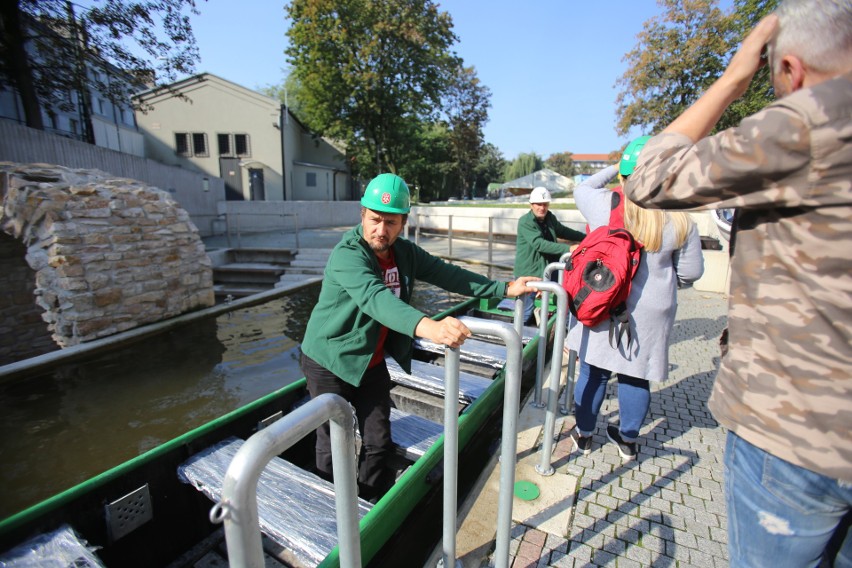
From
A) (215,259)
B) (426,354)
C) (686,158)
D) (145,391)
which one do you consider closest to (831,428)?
(686,158)

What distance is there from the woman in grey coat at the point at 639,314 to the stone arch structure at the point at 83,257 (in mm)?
6997

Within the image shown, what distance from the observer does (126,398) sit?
527 cm

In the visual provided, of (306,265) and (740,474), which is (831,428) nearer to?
(740,474)

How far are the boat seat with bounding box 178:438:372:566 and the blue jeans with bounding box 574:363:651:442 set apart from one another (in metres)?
1.61

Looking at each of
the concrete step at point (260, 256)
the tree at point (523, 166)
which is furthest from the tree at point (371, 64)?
the tree at point (523, 166)

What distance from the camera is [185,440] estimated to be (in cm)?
258

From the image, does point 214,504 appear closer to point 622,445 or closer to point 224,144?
point 622,445

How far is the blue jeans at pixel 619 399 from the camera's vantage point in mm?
2787

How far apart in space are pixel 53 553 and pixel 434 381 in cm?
265

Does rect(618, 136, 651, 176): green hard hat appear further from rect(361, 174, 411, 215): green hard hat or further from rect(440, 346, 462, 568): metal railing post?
rect(440, 346, 462, 568): metal railing post

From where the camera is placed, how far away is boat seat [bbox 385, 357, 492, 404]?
3.71m

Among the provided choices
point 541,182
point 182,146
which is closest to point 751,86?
point 182,146

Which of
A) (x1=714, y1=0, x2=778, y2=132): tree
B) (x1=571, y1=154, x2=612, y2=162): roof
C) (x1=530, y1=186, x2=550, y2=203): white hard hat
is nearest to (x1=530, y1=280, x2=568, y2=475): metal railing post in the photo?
(x1=530, y1=186, x2=550, y2=203): white hard hat

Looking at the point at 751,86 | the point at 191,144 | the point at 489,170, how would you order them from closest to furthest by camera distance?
the point at 751,86, the point at 191,144, the point at 489,170
